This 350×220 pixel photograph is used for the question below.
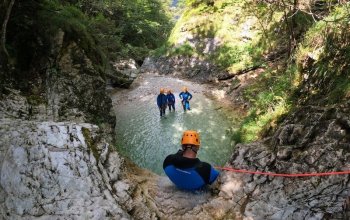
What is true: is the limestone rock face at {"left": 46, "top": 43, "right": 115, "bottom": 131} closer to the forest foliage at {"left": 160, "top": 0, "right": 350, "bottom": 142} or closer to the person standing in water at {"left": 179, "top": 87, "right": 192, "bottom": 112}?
the forest foliage at {"left": 160, "top": 0, "right": 350, "bottom": 142}

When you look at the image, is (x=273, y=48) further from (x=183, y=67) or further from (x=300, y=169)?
(x=300, y=169)

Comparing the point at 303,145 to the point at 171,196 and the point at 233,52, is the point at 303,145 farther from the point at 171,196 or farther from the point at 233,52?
the point at 233,52

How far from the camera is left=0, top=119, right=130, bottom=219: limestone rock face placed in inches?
175

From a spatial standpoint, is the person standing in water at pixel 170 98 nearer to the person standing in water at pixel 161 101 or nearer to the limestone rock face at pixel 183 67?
the person standing in water at pixel 161 101

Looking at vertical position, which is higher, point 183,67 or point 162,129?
point 183,67

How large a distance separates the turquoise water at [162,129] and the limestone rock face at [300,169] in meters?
3.48

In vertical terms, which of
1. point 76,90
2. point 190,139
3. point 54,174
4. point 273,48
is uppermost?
point 273,48

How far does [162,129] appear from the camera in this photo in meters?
13.2

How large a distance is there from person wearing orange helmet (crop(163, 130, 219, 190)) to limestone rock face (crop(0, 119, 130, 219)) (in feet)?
3.31

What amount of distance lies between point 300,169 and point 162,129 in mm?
8006

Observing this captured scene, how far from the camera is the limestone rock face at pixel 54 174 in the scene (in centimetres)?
445

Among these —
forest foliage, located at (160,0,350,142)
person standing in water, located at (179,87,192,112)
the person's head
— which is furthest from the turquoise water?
the person's head

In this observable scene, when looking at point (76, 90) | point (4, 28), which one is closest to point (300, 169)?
point (76, 90)

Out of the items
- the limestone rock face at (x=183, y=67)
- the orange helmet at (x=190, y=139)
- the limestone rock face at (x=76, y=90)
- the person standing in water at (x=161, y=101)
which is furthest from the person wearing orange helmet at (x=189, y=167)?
the limestone rock face at (x=183, y=67)
